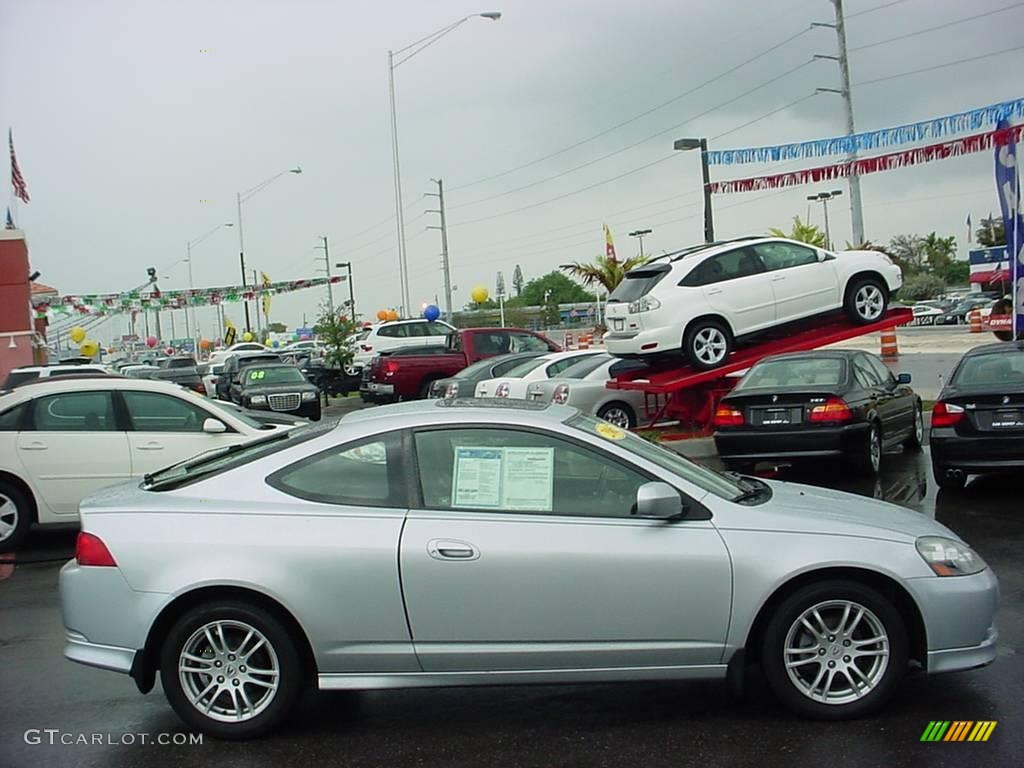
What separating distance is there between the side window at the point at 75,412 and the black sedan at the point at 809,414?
633cm

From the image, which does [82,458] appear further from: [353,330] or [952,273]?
[952,273]

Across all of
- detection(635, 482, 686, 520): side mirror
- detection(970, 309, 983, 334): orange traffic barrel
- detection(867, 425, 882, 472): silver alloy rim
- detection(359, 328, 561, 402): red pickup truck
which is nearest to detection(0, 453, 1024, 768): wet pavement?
detection(635, 482, 686, 520): side mirror

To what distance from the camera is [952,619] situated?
15.0 ft

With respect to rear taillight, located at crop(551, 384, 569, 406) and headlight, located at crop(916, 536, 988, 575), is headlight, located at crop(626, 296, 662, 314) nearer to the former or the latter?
rear taillight, located at crop(551, 384, 569, 406)

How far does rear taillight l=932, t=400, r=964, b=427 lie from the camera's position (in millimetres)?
9445

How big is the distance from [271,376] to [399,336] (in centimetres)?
713

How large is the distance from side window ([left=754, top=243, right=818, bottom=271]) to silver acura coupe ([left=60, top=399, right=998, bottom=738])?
10.4m

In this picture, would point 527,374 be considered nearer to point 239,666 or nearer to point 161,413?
point 161,413

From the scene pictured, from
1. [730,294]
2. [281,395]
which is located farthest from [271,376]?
[730,294]

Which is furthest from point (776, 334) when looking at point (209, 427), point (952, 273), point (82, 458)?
point (952, 273)

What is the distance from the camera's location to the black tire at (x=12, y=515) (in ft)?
30.3

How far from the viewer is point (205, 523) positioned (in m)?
4.65

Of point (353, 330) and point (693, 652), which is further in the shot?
point (353, 330)

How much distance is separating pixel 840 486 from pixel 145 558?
26.7 ft
